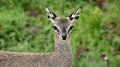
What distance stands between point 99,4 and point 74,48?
8.80 ft

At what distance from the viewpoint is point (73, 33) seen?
34.3 feet

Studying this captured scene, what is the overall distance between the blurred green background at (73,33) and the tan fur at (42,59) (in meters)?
1.92

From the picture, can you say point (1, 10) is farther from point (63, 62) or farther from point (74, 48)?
point (63, 62)

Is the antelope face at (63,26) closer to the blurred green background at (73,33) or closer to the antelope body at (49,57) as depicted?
the antelope body at (49,57)

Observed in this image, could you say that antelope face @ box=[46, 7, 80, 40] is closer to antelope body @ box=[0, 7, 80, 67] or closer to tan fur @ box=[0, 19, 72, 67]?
antelope body @ box=[0, 7, 80, 67]

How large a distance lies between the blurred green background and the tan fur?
1916mm

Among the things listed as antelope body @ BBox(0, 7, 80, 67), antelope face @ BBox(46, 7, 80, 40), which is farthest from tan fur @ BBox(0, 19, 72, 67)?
antelope face @ BBox(46, 7, 80, 40)

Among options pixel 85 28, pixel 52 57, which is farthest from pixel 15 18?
pixel 52 57

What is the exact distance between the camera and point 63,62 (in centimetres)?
752

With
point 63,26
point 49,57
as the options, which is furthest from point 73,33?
point 63,26

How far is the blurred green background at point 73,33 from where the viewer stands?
993 centimetres

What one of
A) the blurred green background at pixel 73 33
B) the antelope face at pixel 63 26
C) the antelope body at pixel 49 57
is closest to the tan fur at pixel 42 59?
the antelope body at pixel 49 57

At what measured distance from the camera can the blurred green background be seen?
9930mm

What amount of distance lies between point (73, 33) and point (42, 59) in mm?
2982
